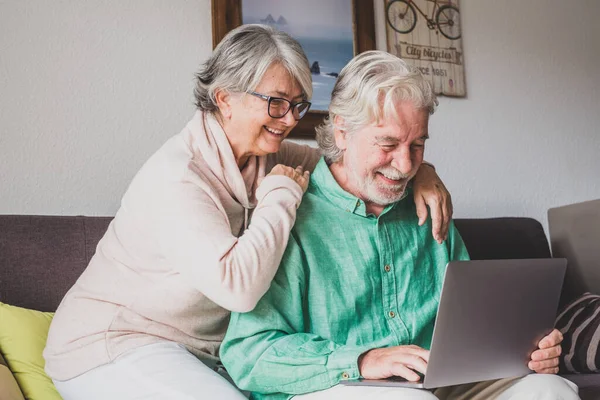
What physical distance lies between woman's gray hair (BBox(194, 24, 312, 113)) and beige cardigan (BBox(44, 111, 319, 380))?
110 millimetres

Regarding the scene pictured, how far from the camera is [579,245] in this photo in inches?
98.6

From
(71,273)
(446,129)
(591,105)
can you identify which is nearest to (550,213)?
(446,129)

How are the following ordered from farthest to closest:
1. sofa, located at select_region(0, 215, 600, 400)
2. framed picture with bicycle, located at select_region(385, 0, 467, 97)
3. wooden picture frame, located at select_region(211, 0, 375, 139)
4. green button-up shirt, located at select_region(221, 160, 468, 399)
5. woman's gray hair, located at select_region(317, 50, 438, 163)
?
1. framed picture with bicycle, located at select_region(385, 0, 467, 97)
2. wooden picture frame, located at select_region(211, 0, 375, 139)
3. sofa, located at select_region(0, 215, 600, 400)
4. woman's gray hair, located at select_region(317, 50, 438, 163)
5. green button-up shirt, located at select_region(221, 160, 468, 399)

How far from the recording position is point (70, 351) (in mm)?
1565

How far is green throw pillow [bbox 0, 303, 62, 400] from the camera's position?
1.66 metres

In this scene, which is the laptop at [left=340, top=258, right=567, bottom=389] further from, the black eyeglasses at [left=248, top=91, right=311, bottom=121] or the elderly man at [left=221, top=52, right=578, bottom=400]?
the black eyeglasses at [left=248, top=91, right=311, bottom=121]

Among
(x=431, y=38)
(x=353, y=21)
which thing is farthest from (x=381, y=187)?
(x=431, y=38)

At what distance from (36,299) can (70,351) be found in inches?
13.9

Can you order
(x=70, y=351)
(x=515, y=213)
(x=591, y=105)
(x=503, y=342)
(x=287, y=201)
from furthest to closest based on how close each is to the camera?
(x=591, y=105) → (x=515, y=213) → (x=70, y=351) → (x=287, y=201) → (x=503, y=342)

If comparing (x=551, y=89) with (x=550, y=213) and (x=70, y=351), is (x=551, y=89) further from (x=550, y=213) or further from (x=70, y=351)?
(x=70, y=351)

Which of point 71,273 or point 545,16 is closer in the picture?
point 71,273

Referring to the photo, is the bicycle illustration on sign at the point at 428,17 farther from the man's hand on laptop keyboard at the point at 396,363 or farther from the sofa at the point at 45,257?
the man's hand on laptop keyboard at the point at 396,363

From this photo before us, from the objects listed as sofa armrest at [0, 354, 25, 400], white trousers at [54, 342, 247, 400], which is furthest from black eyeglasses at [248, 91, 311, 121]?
sofa armrest at [0, 354, 25, 400]

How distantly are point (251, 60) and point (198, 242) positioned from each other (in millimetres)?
488
